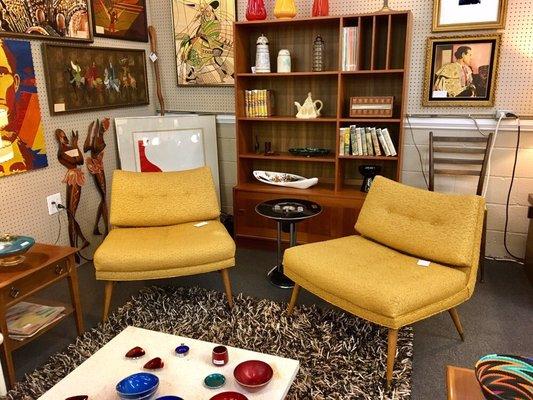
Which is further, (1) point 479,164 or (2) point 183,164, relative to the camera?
(2) point 183,164

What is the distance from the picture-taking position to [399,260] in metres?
2.15

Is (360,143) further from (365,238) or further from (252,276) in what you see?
(252,276)

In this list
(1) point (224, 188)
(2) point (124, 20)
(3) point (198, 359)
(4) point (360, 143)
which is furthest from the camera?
(1) point (224, 188)

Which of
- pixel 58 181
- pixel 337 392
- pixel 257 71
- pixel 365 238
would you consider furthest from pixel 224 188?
pixel 337 392

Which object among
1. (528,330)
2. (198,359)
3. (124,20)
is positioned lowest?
(528,330)

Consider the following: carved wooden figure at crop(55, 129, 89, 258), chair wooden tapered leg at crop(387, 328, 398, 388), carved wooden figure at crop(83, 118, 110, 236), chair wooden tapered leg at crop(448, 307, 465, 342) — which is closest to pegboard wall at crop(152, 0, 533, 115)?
carved wooden figure at crop(83, 118, 110, 236)

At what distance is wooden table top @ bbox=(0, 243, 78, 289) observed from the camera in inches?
72.1

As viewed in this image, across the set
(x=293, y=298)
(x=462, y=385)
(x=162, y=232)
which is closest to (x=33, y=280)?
(x=162, y=232)

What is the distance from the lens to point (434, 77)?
2.99 m

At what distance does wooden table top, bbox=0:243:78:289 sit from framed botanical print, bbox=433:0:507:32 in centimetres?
266

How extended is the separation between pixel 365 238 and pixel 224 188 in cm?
164

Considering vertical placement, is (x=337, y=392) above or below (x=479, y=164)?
below

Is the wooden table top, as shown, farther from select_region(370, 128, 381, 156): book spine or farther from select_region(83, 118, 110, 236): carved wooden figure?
select_region(370, 128, 381, 156): book spine

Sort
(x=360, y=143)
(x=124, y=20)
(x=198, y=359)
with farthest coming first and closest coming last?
(x=124, y=20) → (x=360, y=143) → (x=198, y=359)
